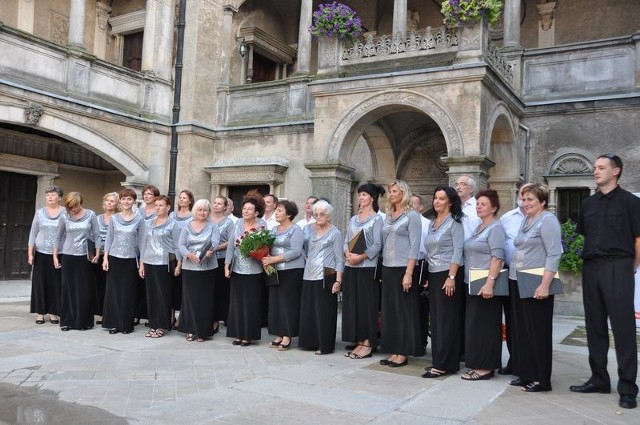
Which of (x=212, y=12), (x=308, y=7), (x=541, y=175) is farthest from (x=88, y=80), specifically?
(x=541, y=175)

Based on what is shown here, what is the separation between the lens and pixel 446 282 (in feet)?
19.0

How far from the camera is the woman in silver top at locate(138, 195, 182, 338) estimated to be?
25.4ft

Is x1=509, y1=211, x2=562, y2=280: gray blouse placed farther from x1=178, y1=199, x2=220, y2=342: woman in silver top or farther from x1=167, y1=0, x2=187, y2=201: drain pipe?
x1=167, y1=0, x2=187, y2=201: drain pipe

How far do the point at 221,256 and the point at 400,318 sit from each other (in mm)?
2853

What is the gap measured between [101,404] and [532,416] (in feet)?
10.7

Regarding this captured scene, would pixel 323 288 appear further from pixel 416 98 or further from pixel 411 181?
pixel 411 181

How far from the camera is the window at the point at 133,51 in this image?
17391mm

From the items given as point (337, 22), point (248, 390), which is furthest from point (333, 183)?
point (248, 390)

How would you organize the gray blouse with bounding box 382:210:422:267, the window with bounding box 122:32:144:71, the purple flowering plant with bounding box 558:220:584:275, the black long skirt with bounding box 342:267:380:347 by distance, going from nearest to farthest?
the gray blouse with bounding box 382:210:422:267, the black long skirt with bounding box 342:267:380:347, the purple flowering plant with bounding box 558:220:584:275, the window with bounding box 122:32:144:71

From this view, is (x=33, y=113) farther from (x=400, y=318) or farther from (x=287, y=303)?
(x=400, y=318)

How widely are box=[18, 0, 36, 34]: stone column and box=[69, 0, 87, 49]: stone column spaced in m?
2.11

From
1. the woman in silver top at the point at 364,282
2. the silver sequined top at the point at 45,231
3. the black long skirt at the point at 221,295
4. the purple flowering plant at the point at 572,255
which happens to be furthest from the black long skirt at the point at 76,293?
the purple flowering plant at the point at 572,255

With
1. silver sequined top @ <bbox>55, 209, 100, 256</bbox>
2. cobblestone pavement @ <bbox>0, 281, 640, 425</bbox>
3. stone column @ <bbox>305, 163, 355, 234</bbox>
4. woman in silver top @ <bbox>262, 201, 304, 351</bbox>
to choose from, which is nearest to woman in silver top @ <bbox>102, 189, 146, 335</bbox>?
silver sequined top @ <bbox>55, 209, 100, 256</bbox>

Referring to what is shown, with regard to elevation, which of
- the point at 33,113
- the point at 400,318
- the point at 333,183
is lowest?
the point at 400,318
